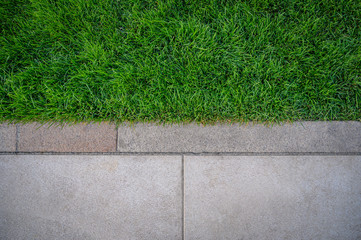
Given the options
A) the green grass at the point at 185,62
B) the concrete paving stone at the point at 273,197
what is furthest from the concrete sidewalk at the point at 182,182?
the green grass at the point at 185,62

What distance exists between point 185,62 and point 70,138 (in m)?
1.29

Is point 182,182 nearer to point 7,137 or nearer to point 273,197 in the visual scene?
point 273,197

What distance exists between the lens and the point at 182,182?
1651 millimetres

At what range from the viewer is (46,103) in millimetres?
1769

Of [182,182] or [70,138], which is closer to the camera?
[182,182]

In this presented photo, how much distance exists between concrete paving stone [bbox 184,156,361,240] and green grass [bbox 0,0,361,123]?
419mm

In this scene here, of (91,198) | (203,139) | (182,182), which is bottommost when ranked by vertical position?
(91,198)

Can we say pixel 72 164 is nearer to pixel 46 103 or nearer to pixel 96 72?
pixel 46 103

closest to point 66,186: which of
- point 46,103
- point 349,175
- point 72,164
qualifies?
point 72,164

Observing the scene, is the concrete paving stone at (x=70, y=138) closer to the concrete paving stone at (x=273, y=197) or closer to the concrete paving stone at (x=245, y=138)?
the concrete paving stone at (x=245, y=138)

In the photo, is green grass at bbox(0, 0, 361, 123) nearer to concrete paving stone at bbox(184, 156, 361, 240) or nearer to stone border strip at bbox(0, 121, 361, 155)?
stone border strip at bbox(0, 121, 361, 155)

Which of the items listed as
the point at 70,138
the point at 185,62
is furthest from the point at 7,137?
the point at 185,62

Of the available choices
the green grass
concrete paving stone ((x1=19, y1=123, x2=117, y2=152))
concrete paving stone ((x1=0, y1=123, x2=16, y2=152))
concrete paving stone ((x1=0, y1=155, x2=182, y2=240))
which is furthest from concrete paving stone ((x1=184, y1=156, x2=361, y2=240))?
concrete paving stone ((x1=0, y1=123, x2=16, y2=152))

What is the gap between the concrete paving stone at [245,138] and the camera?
1.69 metres
